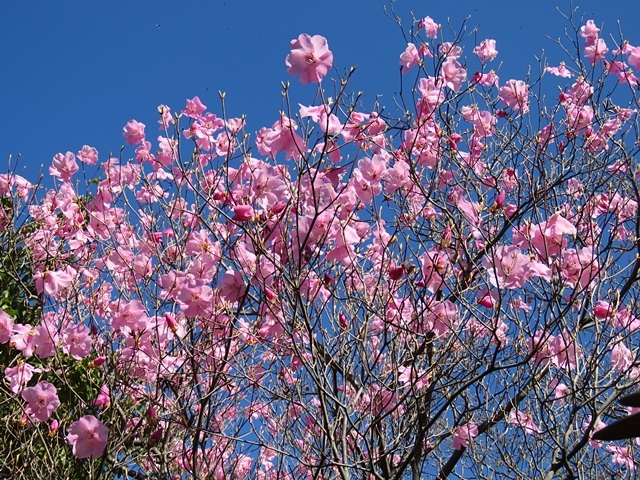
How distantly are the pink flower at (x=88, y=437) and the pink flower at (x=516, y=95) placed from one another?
3.34 metres

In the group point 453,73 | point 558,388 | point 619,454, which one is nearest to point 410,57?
point 453,73

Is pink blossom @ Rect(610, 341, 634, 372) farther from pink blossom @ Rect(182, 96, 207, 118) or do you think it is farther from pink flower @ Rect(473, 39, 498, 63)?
pink blossom @ Rect(182, 96, 207, 118)

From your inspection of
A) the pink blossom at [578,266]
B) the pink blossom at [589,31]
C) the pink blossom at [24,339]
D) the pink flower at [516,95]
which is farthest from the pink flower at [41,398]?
the pink blossom at [589,31]

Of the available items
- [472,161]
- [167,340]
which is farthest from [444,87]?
[167,340]

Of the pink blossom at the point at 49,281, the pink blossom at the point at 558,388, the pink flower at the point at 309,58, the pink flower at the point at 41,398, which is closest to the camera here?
the pink flower at the point at 309,58

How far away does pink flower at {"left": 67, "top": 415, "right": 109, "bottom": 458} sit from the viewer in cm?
316

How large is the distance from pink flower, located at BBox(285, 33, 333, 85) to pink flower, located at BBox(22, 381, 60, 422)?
198 centimetres

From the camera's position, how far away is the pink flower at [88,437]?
3164 millimetres

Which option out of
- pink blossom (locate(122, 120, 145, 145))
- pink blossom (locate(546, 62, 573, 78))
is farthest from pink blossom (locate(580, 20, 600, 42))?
pink blossom (locate(122, 120, 145, 145))

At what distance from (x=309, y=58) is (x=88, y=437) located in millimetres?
2001

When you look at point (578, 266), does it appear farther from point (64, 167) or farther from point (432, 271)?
point (64, 167)

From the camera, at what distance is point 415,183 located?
390 cm

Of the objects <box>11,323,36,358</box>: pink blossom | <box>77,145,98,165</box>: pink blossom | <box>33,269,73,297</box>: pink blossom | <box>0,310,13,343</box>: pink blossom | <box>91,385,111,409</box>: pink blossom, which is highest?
<box>77,145,98,165</box>: pink blossom

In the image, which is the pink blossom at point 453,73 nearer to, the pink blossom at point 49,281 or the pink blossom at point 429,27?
the pink blossom at point 429,27
